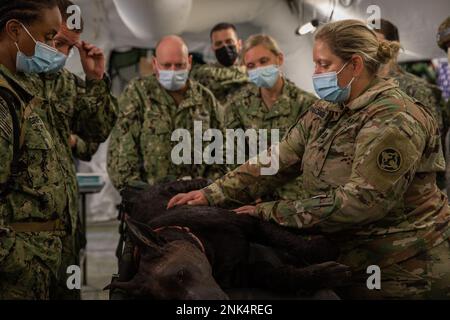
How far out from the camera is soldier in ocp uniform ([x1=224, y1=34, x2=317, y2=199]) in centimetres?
330

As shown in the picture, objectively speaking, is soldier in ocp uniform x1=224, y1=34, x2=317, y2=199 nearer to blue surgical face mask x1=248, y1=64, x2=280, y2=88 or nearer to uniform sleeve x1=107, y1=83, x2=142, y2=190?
blue surgical face mask x1=248, y1=64, x2=280, y2=88

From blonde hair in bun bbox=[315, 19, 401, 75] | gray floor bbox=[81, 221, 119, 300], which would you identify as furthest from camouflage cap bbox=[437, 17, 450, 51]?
gray floor bbox=[81, 221, 119, 300]

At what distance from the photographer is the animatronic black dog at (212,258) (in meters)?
1.48

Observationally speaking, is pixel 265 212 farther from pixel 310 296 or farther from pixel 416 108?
pixel 416 108

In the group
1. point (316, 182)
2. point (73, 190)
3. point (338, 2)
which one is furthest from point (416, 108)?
point (338, 2)

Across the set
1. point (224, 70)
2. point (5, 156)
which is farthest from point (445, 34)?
point (5, 156)

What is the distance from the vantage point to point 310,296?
160 cm

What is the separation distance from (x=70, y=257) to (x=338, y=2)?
2518 millimetres

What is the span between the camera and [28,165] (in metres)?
1.89

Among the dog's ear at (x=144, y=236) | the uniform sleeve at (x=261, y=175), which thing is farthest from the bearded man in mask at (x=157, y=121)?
the dog's ear at (x=144, y=236)

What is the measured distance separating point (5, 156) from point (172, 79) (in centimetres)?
168

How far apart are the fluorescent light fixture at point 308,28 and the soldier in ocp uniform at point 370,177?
2342 mm

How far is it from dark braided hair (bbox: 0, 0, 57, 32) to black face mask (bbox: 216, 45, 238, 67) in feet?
7.93
